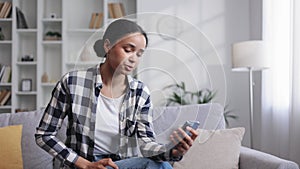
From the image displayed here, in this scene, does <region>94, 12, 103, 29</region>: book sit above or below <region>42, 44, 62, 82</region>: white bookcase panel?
above

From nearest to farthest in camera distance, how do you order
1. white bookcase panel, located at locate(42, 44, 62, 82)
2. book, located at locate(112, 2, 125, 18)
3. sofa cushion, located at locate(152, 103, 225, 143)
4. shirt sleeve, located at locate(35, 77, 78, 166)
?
sofa cushion, located at locate(152, 103, 225, 143), shirt sleeve, located at locate(35, 77, 78, 166), book, located at locate(112, 2, 125, 18), white bookcase panel, located at locate(42, 44, 62, 82)

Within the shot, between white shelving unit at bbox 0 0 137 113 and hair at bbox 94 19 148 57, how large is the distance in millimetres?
3232

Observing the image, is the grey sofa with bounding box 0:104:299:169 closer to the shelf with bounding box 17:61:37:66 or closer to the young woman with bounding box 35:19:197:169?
the young woman with bounding box 35:19:197:169

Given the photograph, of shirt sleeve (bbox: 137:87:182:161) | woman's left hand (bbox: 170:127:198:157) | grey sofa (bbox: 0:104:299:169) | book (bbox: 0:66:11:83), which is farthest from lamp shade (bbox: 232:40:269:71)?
book (bbox: 0:66:11:83)

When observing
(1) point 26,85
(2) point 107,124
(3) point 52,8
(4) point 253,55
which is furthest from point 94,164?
(3) point 52,8

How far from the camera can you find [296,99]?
3.24 m

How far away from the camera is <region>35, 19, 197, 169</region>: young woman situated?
119cm

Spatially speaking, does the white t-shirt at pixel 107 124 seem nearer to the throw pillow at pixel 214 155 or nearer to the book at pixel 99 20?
the throw pillow at pixel 214 155

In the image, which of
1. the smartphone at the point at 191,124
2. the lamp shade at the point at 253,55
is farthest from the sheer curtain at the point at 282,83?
the smartphone at the point at 191,124

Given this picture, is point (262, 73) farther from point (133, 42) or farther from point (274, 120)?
point (133, 42)

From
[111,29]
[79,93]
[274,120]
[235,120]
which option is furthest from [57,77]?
[111,29]

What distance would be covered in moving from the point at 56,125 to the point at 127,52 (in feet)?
1.90

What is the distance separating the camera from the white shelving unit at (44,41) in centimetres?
441

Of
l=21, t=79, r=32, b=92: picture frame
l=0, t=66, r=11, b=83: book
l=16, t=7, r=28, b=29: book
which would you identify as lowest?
l=21, t=79, r=32, b=92: picture frame
